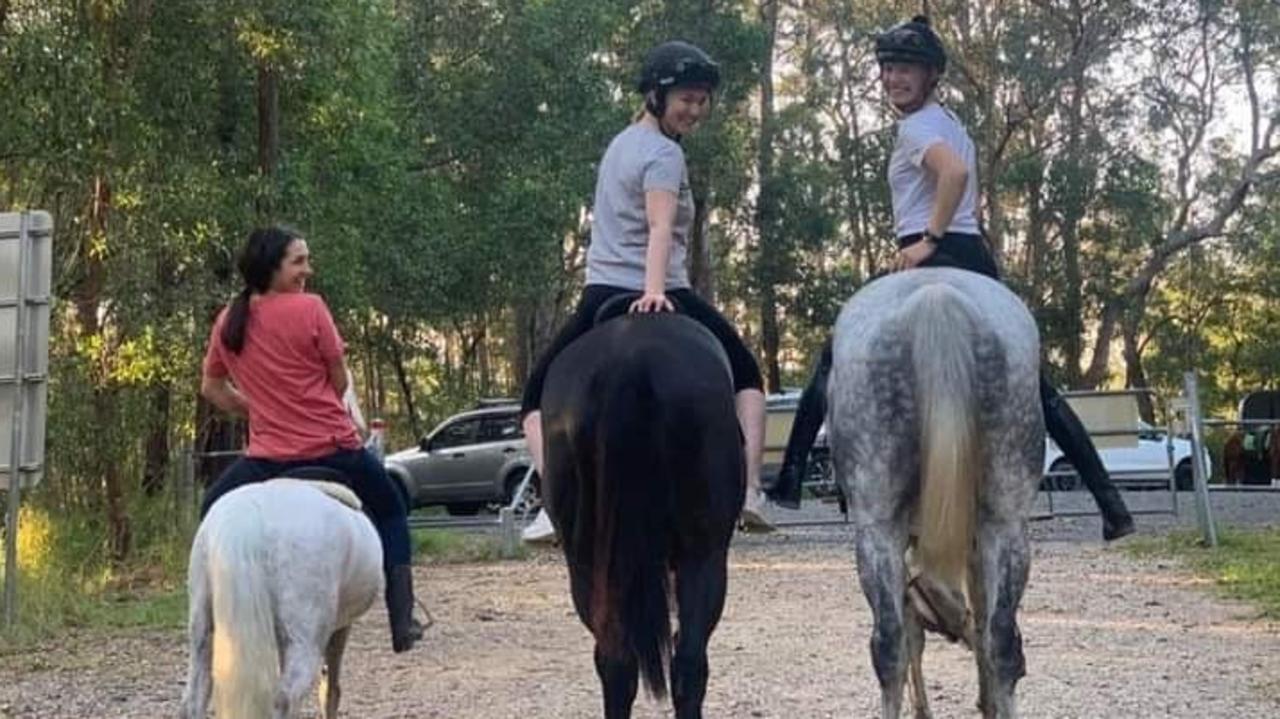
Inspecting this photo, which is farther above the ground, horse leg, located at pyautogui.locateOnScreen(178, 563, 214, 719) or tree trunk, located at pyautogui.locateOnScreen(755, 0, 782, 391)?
tree trunk, located at pyautogui.locateOnScreen(755, 0, 782, 391)

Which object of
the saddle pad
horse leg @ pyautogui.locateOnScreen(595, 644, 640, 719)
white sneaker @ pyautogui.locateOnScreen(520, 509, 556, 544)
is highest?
the saddle pad

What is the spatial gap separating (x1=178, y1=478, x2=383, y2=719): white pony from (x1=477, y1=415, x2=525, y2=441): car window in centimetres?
2009

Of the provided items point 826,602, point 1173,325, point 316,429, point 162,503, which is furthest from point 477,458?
point 1173,325

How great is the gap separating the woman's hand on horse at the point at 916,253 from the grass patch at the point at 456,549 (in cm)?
1130

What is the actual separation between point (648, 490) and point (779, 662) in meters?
4.18

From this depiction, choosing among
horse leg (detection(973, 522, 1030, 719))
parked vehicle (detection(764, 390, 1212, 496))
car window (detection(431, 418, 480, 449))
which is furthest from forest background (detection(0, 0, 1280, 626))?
horse leg (detection(973, 522, 1030, 719))

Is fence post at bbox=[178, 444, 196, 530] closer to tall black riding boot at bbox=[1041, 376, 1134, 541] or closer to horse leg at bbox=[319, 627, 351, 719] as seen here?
horse leg at bbox=[319, 627, 351, 719]

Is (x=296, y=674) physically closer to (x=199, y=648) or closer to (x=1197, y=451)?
(x=199, y=648)

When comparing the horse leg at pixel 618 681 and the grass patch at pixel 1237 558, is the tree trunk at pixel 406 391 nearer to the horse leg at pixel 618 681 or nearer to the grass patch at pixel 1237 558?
the grass patch at pixel 1237 558

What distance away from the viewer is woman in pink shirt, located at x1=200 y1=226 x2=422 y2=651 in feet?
17.6

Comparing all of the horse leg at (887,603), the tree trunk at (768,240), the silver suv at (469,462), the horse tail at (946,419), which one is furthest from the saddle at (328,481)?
the tree trunk at (768,240)

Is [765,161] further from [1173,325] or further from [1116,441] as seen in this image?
[1116,441]

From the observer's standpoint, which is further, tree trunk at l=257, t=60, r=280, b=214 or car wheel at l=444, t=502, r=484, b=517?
car wheel at l=444, t=502, r=484, b=517

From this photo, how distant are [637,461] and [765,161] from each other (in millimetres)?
37323
